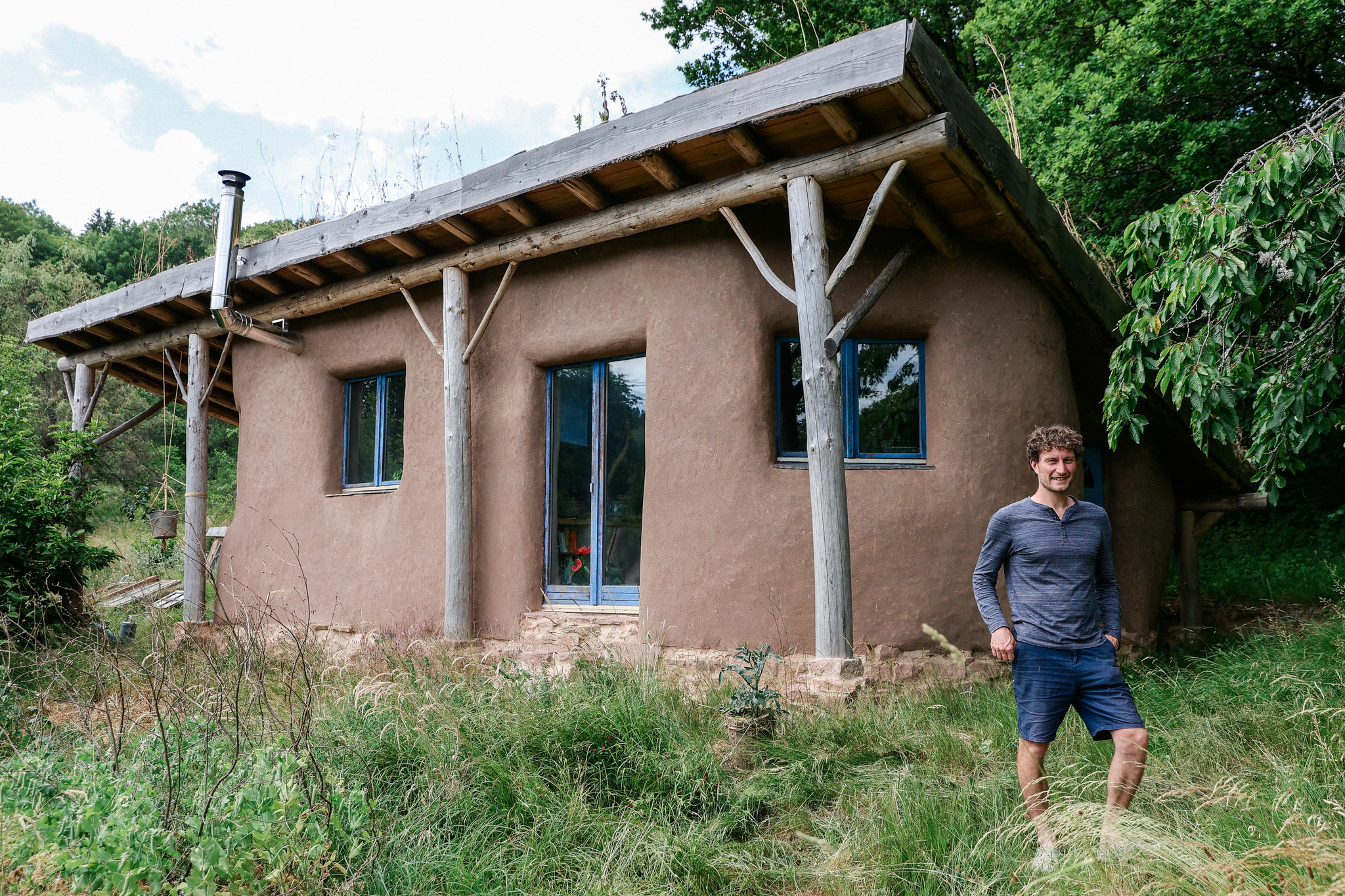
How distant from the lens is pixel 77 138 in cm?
3166

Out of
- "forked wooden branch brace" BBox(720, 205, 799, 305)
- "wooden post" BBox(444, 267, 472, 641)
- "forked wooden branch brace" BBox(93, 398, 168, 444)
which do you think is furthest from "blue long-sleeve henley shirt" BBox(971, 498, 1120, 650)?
"forked wooden branch brace" BBox(93, 398, 168, 444)

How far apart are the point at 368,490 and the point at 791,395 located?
4.06m

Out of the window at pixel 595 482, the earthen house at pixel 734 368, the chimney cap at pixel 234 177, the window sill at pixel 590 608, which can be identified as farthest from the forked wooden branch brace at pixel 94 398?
the window sill at pixel 590 608

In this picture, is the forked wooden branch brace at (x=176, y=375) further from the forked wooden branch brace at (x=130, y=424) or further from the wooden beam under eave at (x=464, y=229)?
the wooden beam under eave at (x=464, y=229)

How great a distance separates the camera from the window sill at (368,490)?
7.39 m

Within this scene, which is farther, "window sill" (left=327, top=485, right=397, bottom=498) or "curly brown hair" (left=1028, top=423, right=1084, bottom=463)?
"window sill" (left=327, top=485, right=397, bottom=498)

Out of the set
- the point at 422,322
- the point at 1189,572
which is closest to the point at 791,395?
the point at 422,322

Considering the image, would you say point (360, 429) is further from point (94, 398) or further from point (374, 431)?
point (94, 398)

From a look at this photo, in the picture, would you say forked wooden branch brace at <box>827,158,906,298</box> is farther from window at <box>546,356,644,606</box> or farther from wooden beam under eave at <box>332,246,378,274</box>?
wooden beam under eave at <box>332,246,378,274</box>

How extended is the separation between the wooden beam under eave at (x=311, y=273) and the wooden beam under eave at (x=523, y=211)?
2.33 m

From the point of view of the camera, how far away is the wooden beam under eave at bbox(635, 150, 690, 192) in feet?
17.0

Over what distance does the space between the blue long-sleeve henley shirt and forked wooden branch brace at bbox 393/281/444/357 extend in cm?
478

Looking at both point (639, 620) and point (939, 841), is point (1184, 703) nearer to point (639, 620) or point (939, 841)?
point (939, 841)

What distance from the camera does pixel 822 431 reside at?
4.75m
